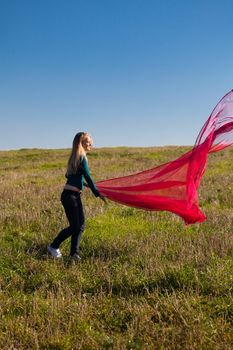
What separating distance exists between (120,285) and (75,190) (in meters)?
2.04

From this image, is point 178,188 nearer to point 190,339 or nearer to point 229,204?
point 190,339

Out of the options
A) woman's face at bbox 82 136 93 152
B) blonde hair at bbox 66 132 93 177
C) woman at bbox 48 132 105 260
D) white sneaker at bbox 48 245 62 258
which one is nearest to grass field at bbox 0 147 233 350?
white sneaker at bbox 48 245 62 258

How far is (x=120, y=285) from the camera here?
6.10 metres

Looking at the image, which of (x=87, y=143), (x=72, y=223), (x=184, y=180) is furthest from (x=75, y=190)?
(x=184, y=180)

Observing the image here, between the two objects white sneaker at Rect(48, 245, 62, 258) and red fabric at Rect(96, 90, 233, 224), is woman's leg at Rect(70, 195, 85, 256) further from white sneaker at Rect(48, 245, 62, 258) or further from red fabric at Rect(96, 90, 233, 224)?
red fabric at Rect(96, 90, 233, 224)

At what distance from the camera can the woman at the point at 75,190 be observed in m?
7.47

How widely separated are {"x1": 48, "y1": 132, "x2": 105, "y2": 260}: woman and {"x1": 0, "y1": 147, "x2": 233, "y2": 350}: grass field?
0.29 meters

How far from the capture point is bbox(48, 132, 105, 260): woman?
24.5 feet

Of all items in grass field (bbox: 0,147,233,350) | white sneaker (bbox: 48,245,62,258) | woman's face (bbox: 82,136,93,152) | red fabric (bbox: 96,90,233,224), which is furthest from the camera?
red fabric (bbox: 96,90,233,224)

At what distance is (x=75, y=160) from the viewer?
7.42 m

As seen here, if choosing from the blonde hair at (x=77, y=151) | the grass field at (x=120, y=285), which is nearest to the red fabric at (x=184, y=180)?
the grass field at (x=120, y=285)

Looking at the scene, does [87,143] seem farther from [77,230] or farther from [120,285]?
[120,285]

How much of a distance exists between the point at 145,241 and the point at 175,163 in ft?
4.63

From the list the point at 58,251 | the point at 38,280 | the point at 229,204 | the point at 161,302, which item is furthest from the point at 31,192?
the point at 161,302
